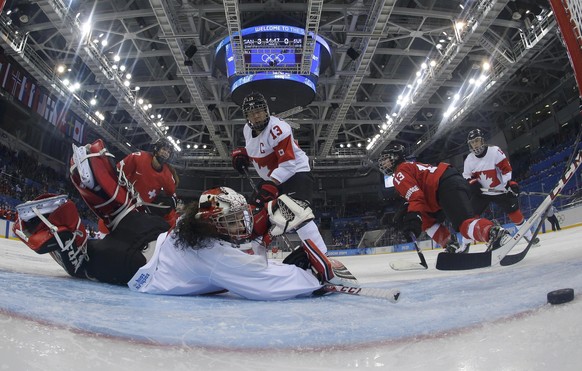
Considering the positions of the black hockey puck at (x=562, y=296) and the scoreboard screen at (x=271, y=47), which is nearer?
the black hockey puck at (x=562, y=296)

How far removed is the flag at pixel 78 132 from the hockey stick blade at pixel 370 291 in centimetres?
1500

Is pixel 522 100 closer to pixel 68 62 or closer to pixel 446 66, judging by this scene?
pixel 446 66

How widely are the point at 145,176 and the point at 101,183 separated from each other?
1.67 m

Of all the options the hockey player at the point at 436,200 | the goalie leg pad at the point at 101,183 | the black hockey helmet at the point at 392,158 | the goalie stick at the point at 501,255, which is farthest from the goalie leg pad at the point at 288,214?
the black hockey helmet at the point at 392,158

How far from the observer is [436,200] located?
11.9ft

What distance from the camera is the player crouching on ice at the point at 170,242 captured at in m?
1.94

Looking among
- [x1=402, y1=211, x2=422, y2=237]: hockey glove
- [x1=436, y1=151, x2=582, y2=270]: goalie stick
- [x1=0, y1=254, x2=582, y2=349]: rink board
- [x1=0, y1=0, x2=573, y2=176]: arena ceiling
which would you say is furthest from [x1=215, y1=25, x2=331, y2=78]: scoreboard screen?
[x1=0, y1=254, x2=582, y2=349]: rink board

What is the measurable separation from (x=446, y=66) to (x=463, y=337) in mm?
11874

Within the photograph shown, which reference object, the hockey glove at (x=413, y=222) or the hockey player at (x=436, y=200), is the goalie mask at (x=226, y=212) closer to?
the hockey player at (x=436, y=200)

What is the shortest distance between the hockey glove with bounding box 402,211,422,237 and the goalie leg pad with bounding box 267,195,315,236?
2038 mm

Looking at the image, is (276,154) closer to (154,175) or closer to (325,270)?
(325,270)

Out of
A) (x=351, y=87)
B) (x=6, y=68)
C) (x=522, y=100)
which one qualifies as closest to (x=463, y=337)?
(x=351, y=87)

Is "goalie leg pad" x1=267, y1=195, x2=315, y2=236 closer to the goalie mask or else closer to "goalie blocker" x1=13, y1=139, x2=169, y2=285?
the goalie mask

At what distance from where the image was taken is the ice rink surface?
0.88 meters
